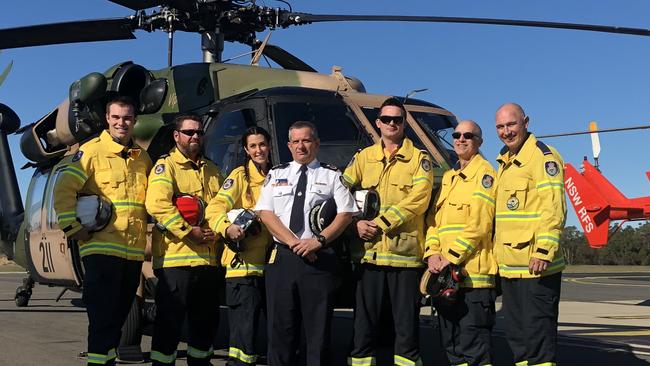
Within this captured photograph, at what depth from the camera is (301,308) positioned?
4.70m

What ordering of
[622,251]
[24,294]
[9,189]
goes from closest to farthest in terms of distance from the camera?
[9,189] < [24,294] < [622,251]

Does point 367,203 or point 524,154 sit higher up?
point 524,154

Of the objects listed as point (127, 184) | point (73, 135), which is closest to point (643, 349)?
point (127, 184)

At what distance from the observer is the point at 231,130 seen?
22.5 ft

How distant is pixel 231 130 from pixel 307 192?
7.37 ft

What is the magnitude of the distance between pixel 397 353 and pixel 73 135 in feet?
16.2

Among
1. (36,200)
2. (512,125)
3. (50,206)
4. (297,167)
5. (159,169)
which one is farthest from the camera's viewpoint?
(36,200)

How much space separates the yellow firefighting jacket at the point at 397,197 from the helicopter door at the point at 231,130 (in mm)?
1588

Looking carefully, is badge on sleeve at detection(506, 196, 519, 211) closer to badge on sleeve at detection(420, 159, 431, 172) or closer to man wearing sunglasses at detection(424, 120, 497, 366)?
man wearing sunglasses at detection(424, 120, 497, 366)

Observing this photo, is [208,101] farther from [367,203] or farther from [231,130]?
[367,203]

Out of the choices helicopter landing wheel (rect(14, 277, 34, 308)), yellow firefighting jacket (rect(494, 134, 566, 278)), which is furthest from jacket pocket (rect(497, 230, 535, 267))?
helicopter landing wheel (rect(14, 277, 34, 308))

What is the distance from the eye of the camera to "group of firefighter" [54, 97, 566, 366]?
15.6 ft

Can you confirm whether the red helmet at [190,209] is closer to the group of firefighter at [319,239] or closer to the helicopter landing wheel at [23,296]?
the group of firefighter at [319,239]

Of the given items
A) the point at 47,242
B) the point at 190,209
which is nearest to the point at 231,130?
the point at 190,209
